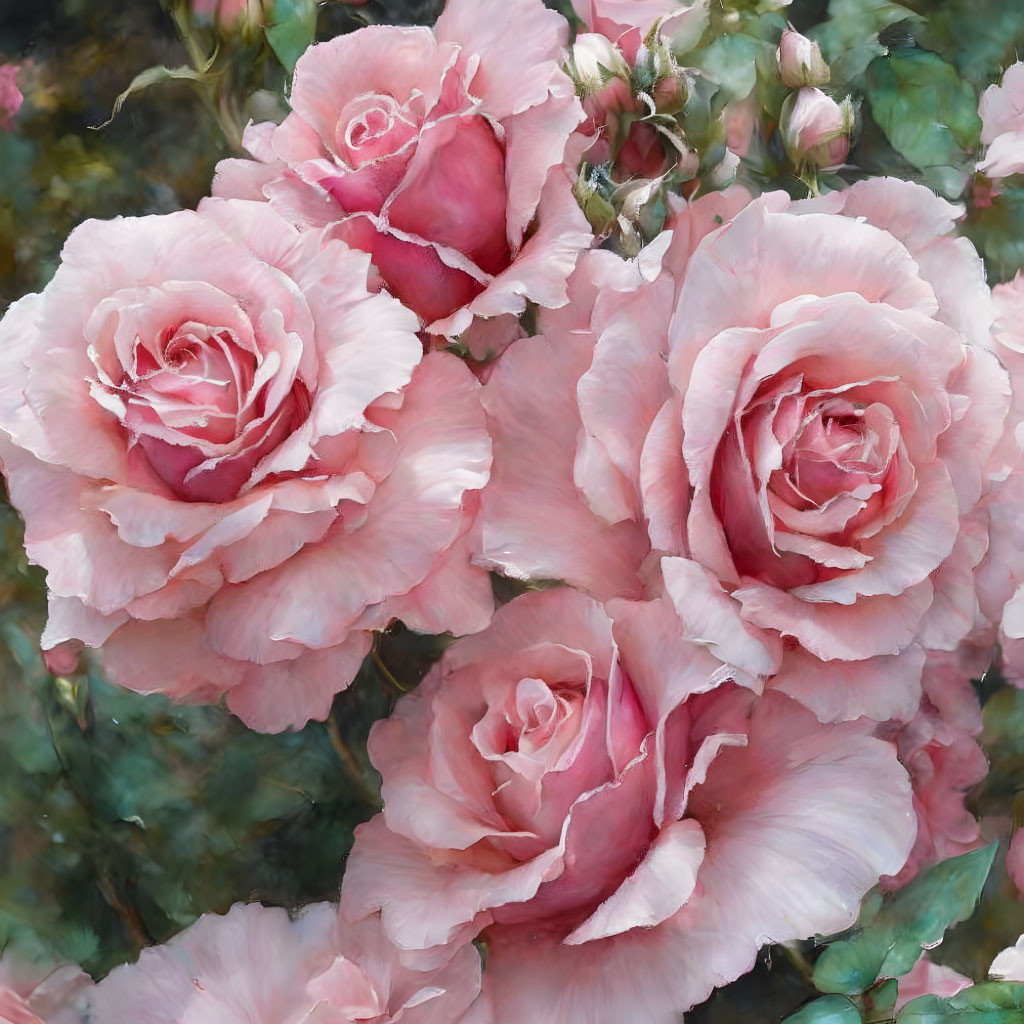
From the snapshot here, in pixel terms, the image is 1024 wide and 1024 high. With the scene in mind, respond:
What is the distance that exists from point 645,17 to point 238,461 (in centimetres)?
26

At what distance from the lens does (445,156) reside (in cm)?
44

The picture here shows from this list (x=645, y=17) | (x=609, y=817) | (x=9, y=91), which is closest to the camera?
(x=609, y=817)

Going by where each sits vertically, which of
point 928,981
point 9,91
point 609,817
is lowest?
point 928,981

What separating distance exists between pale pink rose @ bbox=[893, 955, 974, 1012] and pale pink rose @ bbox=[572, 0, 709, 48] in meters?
0.38

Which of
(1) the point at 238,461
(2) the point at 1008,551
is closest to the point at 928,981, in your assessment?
(2) the point at 1008,551

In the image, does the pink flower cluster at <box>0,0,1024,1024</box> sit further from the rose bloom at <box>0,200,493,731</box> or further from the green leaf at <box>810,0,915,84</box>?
the green leaf at <box>810,0,915,84</box>

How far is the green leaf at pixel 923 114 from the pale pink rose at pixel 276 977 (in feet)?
1.36

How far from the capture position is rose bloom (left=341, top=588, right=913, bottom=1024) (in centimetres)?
39

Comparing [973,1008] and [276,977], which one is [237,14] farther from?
[973,1008]

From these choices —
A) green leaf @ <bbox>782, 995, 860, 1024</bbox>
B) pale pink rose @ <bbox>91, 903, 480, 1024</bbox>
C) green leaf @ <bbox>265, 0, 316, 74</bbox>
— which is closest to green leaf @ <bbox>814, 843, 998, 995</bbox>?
green leaf @ <bbox>782, 995, 860, 1024</bbox>

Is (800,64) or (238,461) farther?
(800,64)

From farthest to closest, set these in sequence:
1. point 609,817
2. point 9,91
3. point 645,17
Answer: point 9,91 < point 645,17 < point 609,817

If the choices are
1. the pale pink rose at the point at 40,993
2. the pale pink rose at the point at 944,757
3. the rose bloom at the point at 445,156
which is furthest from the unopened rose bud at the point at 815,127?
the pale pink rose at the point at 40,993

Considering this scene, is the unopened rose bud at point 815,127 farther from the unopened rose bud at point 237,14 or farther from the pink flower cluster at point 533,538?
the unopened rose bud at point 237,14
